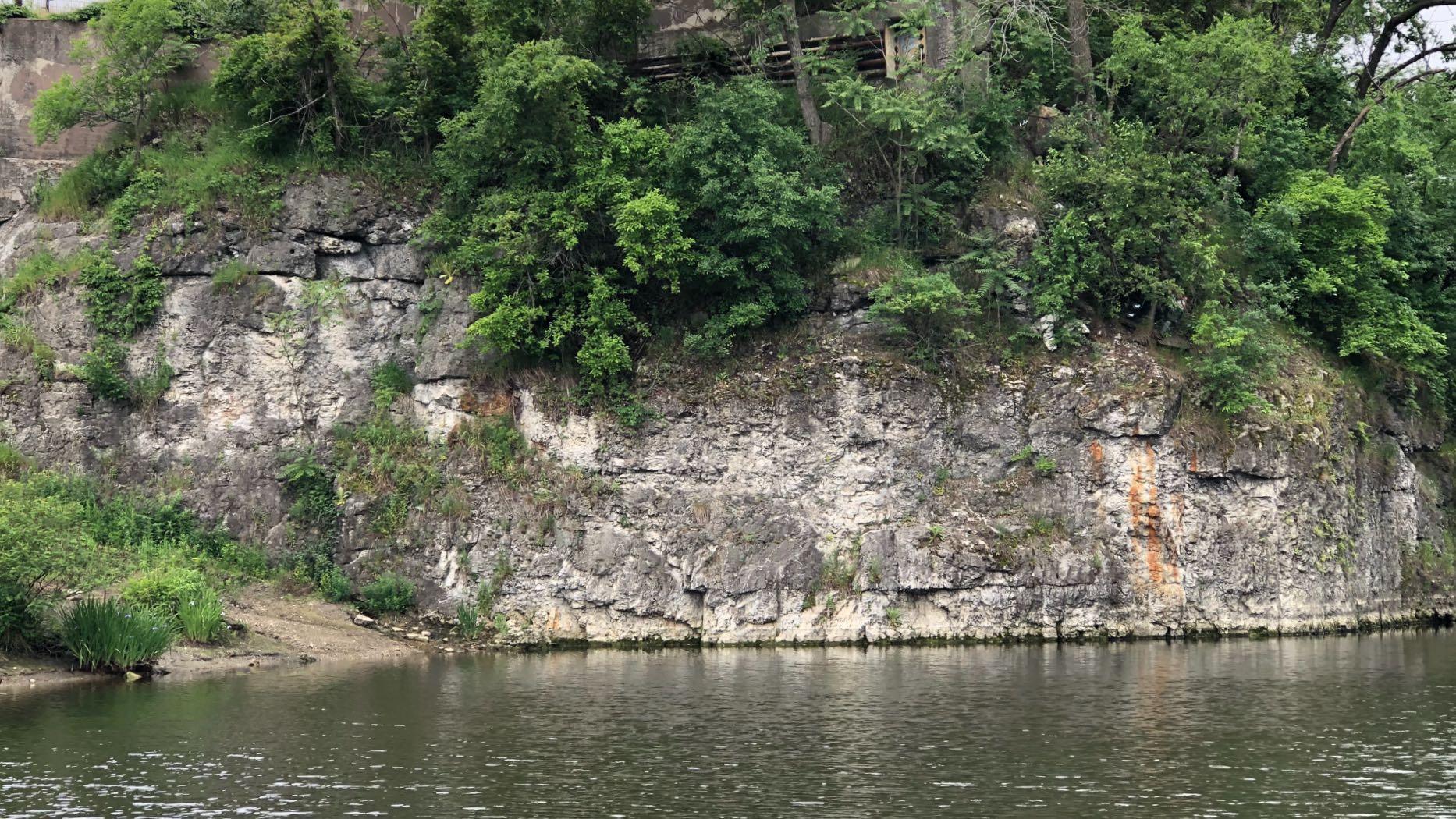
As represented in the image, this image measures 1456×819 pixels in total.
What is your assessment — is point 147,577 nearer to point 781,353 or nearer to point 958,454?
point 781,353

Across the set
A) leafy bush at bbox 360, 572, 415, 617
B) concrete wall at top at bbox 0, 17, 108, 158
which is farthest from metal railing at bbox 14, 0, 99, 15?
leafy bush at bbox 360, 572, 415, 617

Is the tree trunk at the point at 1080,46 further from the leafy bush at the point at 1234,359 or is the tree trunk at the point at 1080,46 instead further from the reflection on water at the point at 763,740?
the reflection on water at the point at 763,740

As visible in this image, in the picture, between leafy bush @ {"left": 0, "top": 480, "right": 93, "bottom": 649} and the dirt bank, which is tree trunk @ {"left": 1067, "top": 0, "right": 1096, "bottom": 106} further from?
leafy bush @ {"left": 0, "top": 480, "right": 93, "bottom": 649}

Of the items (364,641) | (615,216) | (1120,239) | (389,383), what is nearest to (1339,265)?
(1120,239)

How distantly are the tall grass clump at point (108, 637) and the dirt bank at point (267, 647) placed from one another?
41 centimetres

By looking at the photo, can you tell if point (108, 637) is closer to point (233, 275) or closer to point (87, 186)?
point (233, 275)

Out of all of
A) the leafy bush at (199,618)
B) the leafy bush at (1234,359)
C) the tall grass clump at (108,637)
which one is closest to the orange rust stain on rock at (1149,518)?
the leafy bush at (1234,359)

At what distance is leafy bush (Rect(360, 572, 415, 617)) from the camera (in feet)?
111

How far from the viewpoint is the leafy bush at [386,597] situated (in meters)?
33.8

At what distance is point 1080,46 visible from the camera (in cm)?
3950

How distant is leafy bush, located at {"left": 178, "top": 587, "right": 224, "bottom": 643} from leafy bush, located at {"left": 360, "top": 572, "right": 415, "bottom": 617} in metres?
3.90

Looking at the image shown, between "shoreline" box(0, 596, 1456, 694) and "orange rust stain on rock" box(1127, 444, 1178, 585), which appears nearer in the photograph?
"shoreline" box(0, 596, 1456, 694)

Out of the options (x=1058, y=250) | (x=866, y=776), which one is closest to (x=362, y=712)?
(x=866, y=776)

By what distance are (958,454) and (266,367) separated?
16988mm
